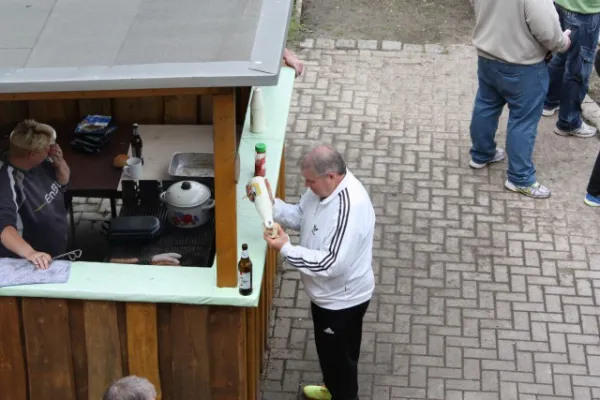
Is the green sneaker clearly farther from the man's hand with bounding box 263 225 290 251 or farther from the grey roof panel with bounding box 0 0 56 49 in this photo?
the grey roof panel with bounding box 0 0 56 49

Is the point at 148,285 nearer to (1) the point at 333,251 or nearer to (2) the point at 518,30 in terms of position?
(1) the point at 333,251

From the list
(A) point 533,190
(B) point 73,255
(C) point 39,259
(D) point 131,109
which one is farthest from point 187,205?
(A) point 533,190

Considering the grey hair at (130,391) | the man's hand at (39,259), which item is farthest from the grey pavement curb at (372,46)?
the grey hair at (130,391)

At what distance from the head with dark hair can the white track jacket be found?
0.06m

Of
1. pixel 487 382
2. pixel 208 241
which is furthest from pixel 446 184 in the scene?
pixel 208 241

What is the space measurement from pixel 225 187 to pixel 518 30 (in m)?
3.46

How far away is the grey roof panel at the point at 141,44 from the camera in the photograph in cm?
406

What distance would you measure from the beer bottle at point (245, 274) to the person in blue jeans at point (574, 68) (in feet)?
15.0

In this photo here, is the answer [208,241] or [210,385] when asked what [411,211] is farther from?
[210,385]

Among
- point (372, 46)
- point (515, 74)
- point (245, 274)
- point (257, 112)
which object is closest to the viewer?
point (245, 274)

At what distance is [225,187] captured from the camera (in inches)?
184

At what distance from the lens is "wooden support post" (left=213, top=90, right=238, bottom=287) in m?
4.44

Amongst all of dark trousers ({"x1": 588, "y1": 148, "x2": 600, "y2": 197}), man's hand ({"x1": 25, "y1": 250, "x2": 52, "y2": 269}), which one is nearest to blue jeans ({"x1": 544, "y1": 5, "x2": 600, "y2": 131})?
dark trousers ({"x1": 588, "y1": 148, "x2": 600, "y2": 197})

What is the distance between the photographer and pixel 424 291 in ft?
22.9
